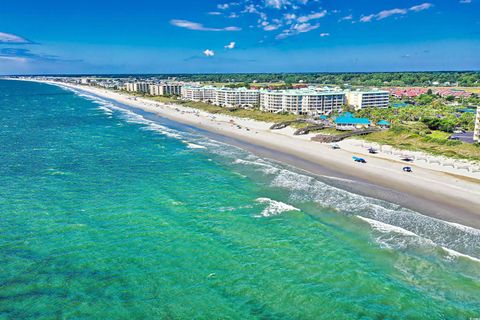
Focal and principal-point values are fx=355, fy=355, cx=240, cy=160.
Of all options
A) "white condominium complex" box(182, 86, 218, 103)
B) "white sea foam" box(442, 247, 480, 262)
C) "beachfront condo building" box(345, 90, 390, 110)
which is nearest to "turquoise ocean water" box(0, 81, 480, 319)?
"white sea foam" box(442, 247, 480, 262)

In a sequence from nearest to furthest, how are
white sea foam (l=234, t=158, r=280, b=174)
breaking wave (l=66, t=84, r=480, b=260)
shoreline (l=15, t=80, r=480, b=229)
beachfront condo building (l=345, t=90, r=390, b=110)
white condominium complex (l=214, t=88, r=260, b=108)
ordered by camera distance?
breaking wave (l=66, t=84, r=480, b=260)
shoreline (l=15, t=80, r=480, b=229)
white sea foam (l=234, t=158, r=280, b=174)
beachfront condo building (l=345, t=90, r=390, b=110)
white condominium complex (l=214, t=88, r=260, b=108)

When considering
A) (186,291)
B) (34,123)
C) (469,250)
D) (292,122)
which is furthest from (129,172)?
(34,123)

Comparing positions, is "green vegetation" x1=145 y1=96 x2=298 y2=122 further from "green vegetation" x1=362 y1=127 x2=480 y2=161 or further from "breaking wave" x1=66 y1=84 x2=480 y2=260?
"breaking wave" x1=66 y1=84 x2=480 y2=260

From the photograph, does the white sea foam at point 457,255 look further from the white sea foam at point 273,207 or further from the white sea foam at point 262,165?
the white sea foam at point 262,165

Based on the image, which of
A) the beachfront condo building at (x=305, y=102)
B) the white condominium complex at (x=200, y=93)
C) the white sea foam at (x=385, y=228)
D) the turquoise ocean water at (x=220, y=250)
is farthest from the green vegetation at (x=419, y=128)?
the white condominium complex at (x=200, y=93)

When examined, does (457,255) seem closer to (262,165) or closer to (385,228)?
(385,228)

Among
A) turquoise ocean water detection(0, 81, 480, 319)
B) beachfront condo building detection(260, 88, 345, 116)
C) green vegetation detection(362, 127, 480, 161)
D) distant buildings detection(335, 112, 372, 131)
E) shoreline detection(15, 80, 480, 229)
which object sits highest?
beachfront condo building detection(260, 88, 345, 116)

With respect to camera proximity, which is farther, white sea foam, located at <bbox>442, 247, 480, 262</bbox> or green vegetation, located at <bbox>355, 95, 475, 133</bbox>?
green vegetation, located at <bbox>355, 95, 475, 133</bbox>
